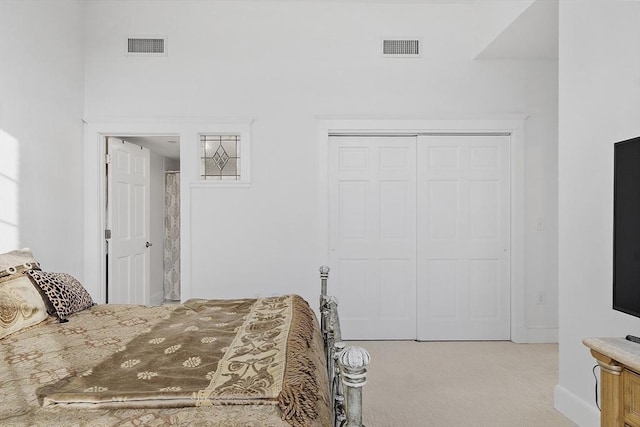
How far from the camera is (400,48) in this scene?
4.53m

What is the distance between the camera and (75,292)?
105 inches

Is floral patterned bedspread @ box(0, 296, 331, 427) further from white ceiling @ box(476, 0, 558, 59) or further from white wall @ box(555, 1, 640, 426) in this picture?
white ceiling @ box(476, 0, 558, 59)

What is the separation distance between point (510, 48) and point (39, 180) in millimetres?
4139

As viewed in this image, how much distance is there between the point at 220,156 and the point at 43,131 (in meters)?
1.49

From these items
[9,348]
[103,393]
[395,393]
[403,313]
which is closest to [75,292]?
[9,348]

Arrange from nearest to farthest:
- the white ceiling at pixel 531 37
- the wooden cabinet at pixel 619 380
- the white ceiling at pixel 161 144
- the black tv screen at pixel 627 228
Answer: the wooden cabinet at pixel 619 380 → the black tv screen at pixel 627 228 → the white ceiling at pixel 531 37 → the white ceiling at pixel 161 144

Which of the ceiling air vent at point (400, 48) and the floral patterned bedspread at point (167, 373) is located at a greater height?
the ceiling air vent at point (400, 48)

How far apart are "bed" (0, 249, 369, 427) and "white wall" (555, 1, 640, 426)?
1.52 metres

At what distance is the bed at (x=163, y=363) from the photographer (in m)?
1.32

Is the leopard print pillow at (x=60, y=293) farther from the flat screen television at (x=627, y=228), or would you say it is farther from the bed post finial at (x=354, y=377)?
the flat screen television at (x=627, y=228)

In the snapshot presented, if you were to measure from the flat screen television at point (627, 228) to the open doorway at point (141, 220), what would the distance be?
3.76 metres

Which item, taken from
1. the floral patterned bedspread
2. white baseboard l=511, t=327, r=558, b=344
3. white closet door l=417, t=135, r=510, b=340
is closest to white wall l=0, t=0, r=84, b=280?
the floral patterned bedspread

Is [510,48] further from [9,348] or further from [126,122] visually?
[9,348]

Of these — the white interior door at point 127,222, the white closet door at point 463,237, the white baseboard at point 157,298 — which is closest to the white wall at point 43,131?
the white interior door at point 127,222
